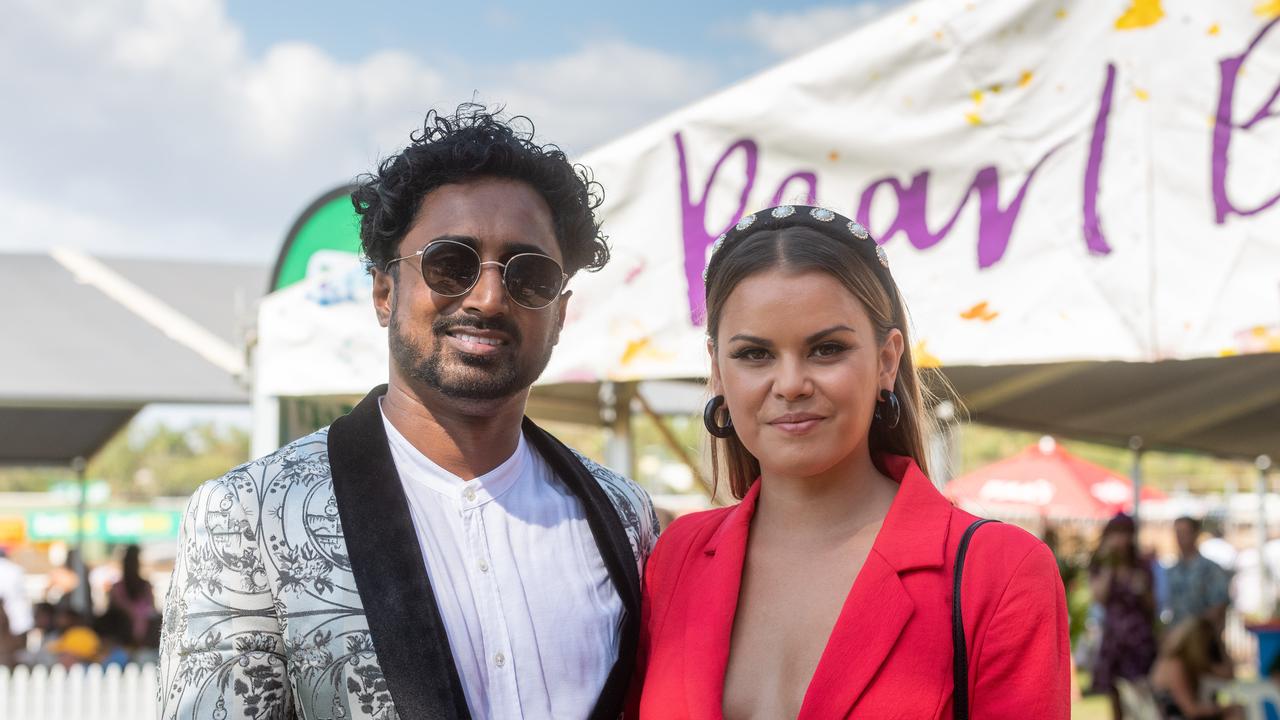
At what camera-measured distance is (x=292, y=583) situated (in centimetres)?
172

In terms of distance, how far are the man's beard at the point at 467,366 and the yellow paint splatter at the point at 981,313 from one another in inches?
65.8

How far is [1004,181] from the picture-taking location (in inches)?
127

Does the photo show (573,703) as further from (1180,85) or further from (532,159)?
(1180,85)

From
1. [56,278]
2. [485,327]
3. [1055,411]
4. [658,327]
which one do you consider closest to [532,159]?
[485,327]

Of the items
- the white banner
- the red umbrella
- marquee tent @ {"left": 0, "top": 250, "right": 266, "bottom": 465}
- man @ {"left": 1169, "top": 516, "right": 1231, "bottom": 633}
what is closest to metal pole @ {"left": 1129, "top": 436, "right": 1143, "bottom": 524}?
man @ {"left": 1169, "top": 516, "right": 1231, "bottom": 633}

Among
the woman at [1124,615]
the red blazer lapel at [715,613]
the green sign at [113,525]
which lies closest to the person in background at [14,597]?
the woman at [1124,615]

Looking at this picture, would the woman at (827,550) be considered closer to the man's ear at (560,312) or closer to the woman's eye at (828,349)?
the woman's eye at (828,349)

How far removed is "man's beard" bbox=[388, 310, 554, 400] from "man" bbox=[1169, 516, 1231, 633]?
25.5 ft

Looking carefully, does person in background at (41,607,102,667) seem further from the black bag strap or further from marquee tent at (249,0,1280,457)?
the black bag strap

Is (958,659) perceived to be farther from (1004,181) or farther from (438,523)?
(1004,181)

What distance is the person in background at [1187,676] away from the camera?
6406 millimetres

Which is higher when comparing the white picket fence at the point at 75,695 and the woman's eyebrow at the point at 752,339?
the woman's eyebrow at the point at 752,339

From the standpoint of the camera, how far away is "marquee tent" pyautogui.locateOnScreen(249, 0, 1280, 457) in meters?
2.95

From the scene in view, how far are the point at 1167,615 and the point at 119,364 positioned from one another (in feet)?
27.3
